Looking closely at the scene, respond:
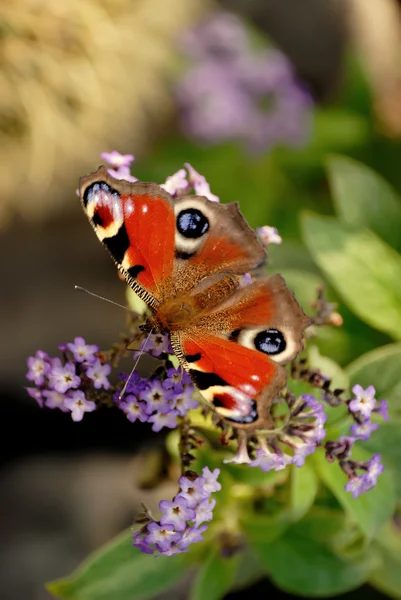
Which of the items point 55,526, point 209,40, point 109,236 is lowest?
point 55,526

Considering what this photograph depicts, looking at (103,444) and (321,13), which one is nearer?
(103,444)

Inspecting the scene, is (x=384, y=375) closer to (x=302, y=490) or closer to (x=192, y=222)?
(x=302, y=490)

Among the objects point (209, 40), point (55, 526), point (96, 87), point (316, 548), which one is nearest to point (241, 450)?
point (316, 548)

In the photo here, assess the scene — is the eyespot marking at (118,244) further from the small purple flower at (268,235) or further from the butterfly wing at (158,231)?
the small purple flower at (268,235)

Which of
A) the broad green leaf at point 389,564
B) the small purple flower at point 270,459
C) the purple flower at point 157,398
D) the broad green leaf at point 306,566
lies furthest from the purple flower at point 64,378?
the broad green leaf at point 389,564

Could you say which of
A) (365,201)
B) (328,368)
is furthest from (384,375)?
(365,201)

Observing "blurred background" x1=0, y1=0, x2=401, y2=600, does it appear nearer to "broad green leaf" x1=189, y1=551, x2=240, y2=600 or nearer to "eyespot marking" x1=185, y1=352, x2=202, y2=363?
"broad green leaf" x1=189, y1=551, x2=240, y2=600

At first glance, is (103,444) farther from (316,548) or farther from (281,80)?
(281,80)
